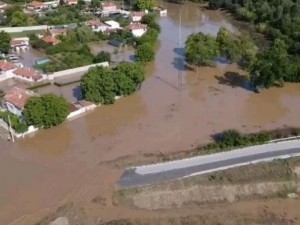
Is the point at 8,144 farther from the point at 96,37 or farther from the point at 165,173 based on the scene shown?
the point at 96,37

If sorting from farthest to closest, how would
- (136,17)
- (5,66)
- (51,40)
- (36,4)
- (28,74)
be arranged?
(36,4) < (136,17) < (51,40) < (5,66) < (28,74)

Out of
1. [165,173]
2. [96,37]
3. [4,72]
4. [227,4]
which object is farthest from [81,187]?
[227,4]

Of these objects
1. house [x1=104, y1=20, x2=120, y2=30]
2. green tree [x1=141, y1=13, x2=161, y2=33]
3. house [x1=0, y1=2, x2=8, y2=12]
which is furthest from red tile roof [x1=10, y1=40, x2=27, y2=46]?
house [x1=0, y1=2, x2=8, y2=12]

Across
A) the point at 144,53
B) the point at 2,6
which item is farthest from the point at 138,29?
the point at 2,6

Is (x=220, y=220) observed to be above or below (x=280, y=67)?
below

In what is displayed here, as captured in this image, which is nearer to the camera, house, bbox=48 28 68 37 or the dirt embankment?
the dirt embankment

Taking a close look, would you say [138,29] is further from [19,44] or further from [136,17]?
[19,44]

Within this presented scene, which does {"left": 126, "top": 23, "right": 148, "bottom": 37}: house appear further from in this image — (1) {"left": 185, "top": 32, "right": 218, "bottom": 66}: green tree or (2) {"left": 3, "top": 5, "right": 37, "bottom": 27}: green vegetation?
(2) {"left": 3, "top": 5, "right": 37, "bottom": 27}: green vegetation
